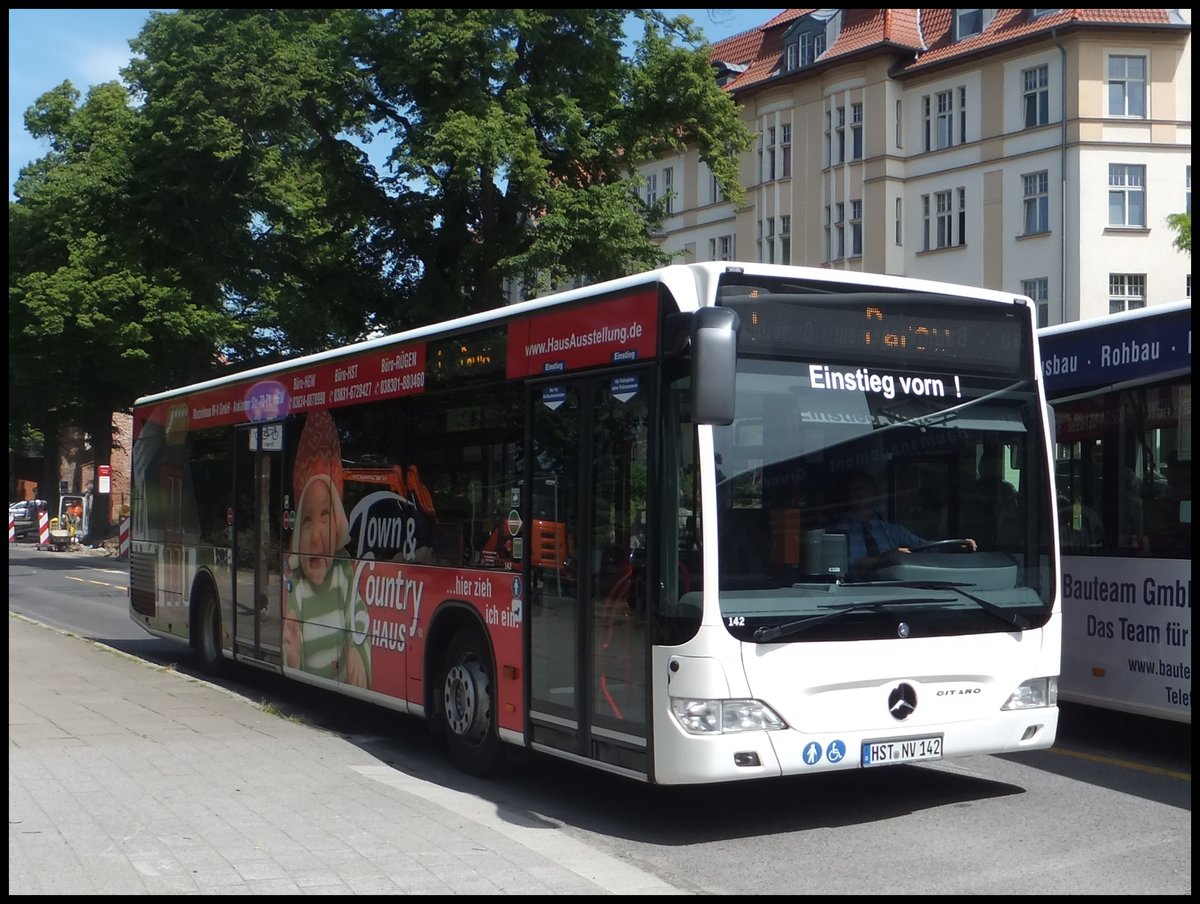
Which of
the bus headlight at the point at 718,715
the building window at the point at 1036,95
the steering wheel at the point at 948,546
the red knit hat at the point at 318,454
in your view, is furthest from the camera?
the building window at the point at 1036,95

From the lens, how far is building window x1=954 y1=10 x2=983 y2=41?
139 feet

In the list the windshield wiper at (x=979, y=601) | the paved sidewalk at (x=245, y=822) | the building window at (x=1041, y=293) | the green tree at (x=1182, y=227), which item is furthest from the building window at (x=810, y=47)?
the windshield wiper at (x=979, y=601)

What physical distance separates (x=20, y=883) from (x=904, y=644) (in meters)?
4.31

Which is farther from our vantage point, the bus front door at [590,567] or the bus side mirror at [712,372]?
the bus front door at [590,567]

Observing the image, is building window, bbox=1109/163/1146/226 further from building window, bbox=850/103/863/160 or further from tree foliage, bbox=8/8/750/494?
tree foliage, bbox=8/8/750/494

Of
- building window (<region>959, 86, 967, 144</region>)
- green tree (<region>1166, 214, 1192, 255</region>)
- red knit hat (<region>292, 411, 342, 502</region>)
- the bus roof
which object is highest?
building window (<region>959, 86, 967, 144</region>)

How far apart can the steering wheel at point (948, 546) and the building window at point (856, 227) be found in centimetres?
3693

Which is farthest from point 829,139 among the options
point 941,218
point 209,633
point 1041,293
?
point 209,633

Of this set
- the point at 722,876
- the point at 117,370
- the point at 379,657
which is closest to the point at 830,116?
the point at 117,370

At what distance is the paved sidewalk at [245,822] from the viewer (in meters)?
6.21

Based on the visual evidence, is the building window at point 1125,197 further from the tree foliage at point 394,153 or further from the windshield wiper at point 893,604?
the windshield wiper at point 893,604

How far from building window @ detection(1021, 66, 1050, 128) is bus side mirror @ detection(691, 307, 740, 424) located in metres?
36.0

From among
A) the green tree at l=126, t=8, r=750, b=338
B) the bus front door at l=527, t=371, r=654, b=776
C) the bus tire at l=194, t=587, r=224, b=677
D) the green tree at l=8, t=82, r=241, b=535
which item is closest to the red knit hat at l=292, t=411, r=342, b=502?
the bus tire at l=194, t=587, r=224, b=677

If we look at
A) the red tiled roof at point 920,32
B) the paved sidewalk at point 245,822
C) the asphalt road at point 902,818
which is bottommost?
the asphalt road at point 902,818
